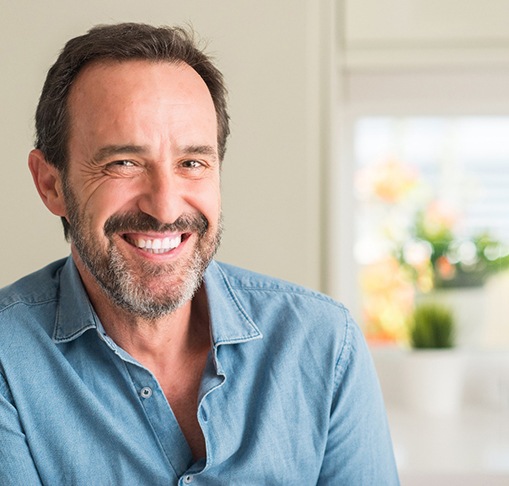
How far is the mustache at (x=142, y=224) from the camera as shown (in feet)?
4.50

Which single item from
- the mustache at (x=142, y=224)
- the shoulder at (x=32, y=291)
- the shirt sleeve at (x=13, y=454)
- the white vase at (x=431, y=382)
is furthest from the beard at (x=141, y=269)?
the white vase at (x=431, y=382)

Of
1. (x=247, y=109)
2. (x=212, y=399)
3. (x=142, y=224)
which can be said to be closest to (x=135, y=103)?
(x=142, y=224)

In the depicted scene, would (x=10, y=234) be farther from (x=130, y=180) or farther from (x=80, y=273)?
(x=130, y=180)

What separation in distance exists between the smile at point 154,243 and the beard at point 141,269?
2 centimetres

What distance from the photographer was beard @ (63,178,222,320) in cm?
138

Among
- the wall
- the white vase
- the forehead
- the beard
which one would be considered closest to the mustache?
the beard

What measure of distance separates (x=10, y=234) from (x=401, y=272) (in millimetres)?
1093

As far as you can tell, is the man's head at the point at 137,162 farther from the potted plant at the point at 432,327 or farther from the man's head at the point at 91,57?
the potted plant at the point at 432,327

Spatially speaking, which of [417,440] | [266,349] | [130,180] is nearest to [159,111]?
[130,180]

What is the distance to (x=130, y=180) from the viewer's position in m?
1.38

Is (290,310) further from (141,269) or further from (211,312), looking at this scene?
(141,269)

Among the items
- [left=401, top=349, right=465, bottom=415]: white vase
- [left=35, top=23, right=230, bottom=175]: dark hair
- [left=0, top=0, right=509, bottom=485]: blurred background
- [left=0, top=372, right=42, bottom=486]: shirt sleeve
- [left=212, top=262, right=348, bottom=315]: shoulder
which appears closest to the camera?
[left=0, top=372, right=42, bottom=486]: shirt sleeve

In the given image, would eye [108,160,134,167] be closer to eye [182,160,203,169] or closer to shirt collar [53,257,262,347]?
eye [182,160,203,169]

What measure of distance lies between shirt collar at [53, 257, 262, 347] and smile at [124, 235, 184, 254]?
130 millimetres
